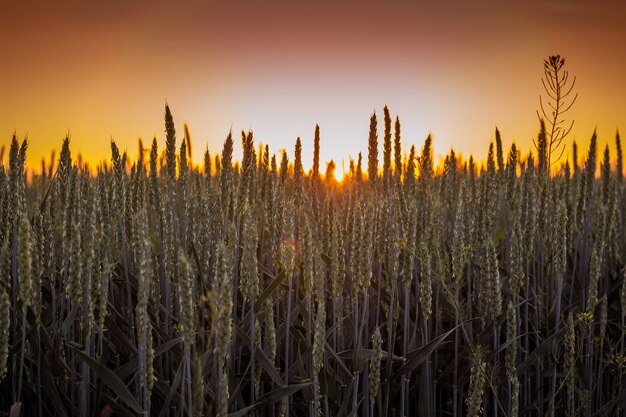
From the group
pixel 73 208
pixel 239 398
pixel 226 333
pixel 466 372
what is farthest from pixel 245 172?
pixel 466 372

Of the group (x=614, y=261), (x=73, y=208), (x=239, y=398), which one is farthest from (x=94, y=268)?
(x=614, y=261)

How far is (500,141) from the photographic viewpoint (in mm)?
3582

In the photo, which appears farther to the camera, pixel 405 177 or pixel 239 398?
pixel 405 177

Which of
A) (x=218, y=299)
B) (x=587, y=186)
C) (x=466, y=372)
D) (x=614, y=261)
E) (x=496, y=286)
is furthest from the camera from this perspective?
(x=614, y=261)

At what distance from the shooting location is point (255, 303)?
7.22 ft

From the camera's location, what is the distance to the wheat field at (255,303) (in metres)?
1.72

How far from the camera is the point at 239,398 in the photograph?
202 centimetres

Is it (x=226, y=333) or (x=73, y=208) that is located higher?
(x=73, y=208)

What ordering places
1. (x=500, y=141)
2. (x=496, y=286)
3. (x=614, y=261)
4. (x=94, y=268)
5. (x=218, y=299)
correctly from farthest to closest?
(x=614, y=261) < (x=500, y=141) < (x=496, y=286) < (x=94, y=268) < (x=218, y=299)

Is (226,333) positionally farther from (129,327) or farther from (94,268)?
(129,327)

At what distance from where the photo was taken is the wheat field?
172 centimetres

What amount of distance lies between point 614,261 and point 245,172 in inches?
117

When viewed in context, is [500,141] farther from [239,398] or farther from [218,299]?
[218,299]

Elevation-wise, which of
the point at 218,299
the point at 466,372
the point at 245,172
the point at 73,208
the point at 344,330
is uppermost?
the point at 245,172
